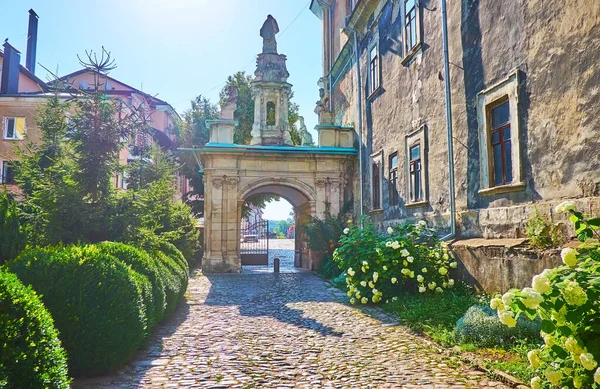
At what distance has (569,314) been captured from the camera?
2.74 metres

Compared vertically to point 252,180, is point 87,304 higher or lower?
lower

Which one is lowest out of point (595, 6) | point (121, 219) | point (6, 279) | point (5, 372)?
point (5, 372)

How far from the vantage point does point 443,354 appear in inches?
211

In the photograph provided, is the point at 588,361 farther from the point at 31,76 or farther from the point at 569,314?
the point at 31,76

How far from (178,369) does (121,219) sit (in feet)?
16.4

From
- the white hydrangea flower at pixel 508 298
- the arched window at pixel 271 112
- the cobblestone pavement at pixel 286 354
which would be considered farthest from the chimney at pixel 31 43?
the white hydrangea flower at pixel 508 298

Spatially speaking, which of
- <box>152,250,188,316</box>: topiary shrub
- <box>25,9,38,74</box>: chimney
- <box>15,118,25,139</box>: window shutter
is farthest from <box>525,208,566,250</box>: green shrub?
<box>25,9,38,74</box>: chimney

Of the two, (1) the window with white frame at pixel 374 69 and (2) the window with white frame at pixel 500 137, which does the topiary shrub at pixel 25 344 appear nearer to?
(2) the window with white frame at pixel 500 137

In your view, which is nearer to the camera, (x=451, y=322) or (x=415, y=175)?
(x=451, y=322)

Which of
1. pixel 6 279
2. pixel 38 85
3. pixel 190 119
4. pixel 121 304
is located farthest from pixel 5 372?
pixel 38 85

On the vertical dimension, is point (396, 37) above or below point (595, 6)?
above

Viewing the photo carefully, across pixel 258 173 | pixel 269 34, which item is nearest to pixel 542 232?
pixel 258 173

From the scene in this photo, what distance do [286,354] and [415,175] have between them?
24.4 feet

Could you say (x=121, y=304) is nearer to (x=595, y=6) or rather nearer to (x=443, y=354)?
(x=443, y=354)
